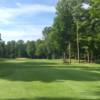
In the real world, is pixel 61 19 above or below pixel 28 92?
above

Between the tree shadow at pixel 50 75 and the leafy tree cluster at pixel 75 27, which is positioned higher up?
the leafy tree cluster at pixel 75 27

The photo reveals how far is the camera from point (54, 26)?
287ft

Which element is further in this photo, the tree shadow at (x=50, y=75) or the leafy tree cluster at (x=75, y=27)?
the leafy tree cluster at (x=75, y=27)

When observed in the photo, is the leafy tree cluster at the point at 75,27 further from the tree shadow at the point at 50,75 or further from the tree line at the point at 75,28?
the tree shadow at the point at 50,75

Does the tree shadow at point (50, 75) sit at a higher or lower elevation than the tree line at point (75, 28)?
lower

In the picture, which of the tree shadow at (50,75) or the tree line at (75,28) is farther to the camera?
the tree line at (75,28)

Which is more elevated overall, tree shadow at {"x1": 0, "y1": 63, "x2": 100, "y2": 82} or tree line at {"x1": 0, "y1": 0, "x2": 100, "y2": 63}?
tree line at {"x1": 0, "y1": 0, "x2": 100, "y2": 63}

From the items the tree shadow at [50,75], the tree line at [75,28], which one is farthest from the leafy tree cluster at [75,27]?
the tree shadow at [50,75]

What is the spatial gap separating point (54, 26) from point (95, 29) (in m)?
17.2

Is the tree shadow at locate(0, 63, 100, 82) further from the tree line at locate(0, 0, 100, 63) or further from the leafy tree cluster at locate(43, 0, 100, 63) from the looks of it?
the leafy tree cluster at locate(43, 0, 100, 63)

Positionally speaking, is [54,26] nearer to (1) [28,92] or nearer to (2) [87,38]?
(2) [87,38]

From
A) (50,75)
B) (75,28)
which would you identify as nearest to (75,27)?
(75,28)

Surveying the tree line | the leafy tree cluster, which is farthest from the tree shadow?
the leafy tree cluster

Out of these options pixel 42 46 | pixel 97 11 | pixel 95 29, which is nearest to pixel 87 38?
pixel 95 29
